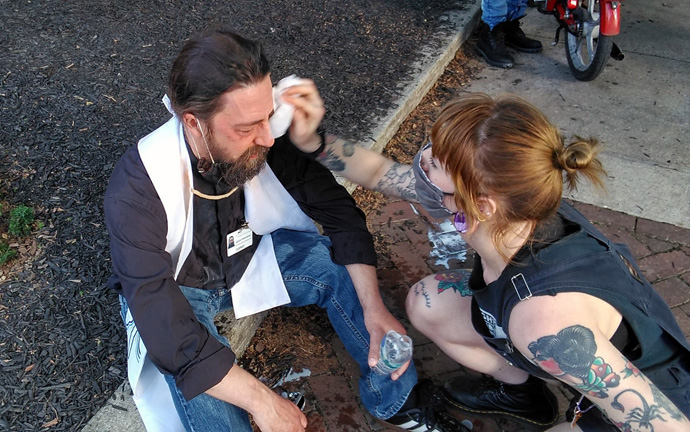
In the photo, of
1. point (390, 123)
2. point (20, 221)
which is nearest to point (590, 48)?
point (390, 123)

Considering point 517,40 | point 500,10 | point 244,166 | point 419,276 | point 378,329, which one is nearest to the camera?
point 244,166

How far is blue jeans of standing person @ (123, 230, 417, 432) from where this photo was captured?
100 inches

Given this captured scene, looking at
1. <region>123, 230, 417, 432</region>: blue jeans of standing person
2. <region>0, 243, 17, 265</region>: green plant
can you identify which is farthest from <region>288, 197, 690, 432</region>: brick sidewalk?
<region>0, 243, 17, 265</region>: green plant

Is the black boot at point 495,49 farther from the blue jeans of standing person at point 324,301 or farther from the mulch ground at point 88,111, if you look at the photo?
the blue jeans of standing person at point 324,301

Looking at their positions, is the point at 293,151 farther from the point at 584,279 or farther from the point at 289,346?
the point at 584,279

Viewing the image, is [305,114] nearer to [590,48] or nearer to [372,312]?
[372,312]

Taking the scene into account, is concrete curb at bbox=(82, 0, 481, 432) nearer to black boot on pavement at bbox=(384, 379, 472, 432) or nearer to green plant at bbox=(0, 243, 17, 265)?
black boot on pavement at bbox=(384, 379, 472, 432)

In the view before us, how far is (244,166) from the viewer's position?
7.81 ft

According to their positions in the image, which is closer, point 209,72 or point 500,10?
point 209,72

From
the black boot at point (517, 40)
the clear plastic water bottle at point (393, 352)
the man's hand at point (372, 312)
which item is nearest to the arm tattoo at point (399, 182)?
the man's hand at point (372, 312)

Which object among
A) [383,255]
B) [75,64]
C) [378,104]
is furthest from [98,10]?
[383,255]

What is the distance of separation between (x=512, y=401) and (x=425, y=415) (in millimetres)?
375

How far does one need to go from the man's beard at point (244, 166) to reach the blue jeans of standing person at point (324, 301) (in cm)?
46

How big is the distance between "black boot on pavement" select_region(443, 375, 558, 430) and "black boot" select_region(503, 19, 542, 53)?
11.5 feet
